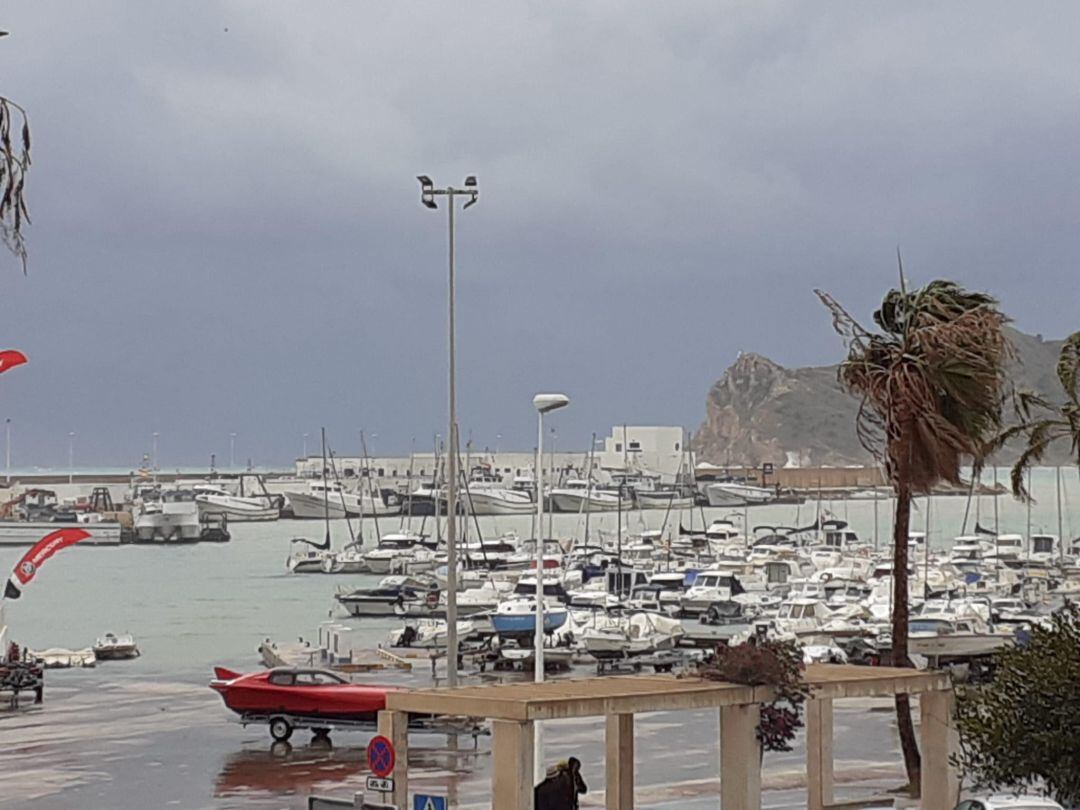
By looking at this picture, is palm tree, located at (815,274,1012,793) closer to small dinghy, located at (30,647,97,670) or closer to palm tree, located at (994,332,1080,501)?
palm tree, located at (994,332,1080,501)

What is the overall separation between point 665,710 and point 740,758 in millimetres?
1300

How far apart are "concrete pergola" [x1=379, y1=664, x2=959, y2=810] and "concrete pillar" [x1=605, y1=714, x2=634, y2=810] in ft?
0.04

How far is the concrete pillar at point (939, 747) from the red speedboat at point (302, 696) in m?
14.4

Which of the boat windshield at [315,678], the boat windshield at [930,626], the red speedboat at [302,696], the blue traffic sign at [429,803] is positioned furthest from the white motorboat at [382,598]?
the blue traffic sign at [429,803]

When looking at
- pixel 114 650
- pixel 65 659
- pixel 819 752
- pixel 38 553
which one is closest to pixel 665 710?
pixel 819 752

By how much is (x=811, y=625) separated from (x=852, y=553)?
171ft

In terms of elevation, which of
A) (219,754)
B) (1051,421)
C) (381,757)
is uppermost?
(1051,421)

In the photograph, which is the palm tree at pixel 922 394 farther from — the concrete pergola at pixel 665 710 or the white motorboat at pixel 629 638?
the white motorboat at pixel 629 638

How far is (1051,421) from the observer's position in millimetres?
24719

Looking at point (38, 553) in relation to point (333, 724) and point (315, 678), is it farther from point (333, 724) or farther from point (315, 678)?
point (333, 724)

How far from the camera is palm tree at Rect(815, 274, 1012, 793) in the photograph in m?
23.8

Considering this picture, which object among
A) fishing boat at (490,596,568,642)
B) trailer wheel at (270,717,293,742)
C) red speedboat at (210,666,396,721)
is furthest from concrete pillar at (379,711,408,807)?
fishing boat at (490,596,568,642)

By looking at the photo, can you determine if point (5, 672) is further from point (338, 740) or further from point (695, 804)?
point (695, 804)

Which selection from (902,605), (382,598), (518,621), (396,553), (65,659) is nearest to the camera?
(902,605)
